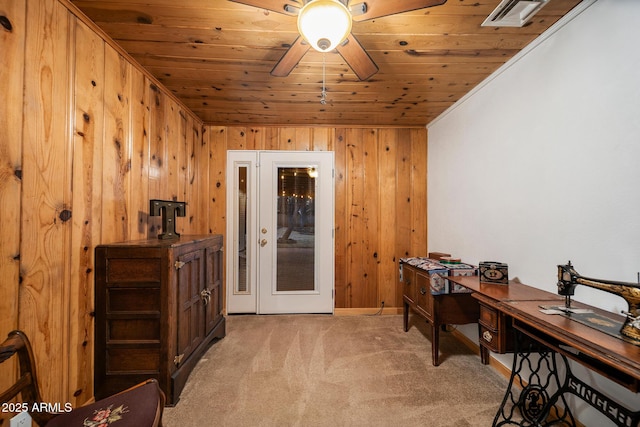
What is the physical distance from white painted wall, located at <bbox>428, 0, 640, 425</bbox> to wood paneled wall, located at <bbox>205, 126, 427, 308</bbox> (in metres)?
0.96

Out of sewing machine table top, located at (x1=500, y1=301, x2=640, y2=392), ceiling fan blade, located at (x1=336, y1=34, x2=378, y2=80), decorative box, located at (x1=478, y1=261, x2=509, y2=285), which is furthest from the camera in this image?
decorative box, located at (x1=478, y1=261, x2=509, y2=285)

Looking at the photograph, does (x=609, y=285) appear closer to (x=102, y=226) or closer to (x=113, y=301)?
(x=113, y=301)

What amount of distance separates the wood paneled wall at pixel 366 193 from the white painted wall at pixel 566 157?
0.96 metres

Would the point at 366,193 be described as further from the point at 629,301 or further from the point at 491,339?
the point at 629,301

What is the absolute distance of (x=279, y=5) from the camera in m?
1.18

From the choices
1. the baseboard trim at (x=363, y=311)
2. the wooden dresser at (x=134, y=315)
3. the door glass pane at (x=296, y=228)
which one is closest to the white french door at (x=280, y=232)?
the door glass pane at (x=296, y=228)

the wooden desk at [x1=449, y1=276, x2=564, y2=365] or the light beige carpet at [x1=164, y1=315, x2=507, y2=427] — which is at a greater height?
the wooden desk at [x1=449, y1=276, x2=564, y2=365]

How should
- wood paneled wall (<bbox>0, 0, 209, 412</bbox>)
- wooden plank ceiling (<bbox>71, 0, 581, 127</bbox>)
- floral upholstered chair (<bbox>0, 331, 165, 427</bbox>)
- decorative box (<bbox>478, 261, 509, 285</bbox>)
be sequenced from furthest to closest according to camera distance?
decorative box (<bbox>478, 261, 509, 285</bbox>)
wooden plank ceiling (<bbox>71, 0, 581, 127</bbox>)
wood paneled wall (<bbox>0, 0, 209, 412</bbox>)
floral upholstered chair (<bbox>0, 331, 165, 427</bbox>)

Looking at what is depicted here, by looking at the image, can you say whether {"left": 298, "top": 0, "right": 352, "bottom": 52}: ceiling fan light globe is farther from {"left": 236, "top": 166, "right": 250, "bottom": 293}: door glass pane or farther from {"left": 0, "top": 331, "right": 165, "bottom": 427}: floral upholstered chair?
{"left": 236, "top": 166, "right": 250, "bottom": 293}: door glass pane

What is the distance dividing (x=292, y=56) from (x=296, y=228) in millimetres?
2230

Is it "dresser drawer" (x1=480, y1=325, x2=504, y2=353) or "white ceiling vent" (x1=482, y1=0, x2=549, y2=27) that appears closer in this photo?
"white ceiling vent" (x1=482, y1=0, x2=549, y2=27)

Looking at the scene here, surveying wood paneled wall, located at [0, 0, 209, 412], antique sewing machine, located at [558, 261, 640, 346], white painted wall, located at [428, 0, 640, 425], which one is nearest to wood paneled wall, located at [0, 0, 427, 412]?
wood paneled wall, located at [0, 0, 209, 412]

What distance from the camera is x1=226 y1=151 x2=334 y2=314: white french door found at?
3402mm

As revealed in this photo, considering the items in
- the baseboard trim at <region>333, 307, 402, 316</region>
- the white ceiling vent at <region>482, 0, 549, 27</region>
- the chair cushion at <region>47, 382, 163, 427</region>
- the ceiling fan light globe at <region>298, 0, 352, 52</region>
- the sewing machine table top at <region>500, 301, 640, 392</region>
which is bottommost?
the baseboard trim at <region>333, 307, 402, 316</region>
